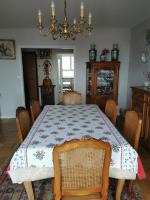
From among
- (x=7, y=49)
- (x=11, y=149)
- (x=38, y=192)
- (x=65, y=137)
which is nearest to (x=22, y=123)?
(x=65, y=137)

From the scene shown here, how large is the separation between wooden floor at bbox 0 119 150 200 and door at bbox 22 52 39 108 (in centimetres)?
196

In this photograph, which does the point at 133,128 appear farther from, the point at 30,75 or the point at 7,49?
the point at 30,75

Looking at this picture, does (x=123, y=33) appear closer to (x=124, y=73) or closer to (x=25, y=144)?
(x=124, y=73)

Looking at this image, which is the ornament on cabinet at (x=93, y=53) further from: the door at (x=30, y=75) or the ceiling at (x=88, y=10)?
the door at (x=30, y=75)

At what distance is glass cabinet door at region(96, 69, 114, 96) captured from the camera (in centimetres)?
418

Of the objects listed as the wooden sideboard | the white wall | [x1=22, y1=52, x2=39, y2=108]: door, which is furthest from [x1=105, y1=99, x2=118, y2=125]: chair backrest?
[x1=22, y1=52, x2=39, y2=108]: door

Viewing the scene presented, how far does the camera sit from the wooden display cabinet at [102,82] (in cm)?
405

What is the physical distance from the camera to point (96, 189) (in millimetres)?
1213

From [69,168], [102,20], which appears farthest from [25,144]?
[102,20]

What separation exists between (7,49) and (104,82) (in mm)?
2621

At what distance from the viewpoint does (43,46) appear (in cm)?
428

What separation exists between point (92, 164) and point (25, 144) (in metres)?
0.62

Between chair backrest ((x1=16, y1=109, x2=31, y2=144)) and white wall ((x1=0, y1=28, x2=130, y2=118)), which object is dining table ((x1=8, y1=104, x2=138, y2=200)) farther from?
white wall ((x1=0, y1=28, x2=130, y2=118))

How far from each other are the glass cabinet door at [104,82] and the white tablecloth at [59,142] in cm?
223
